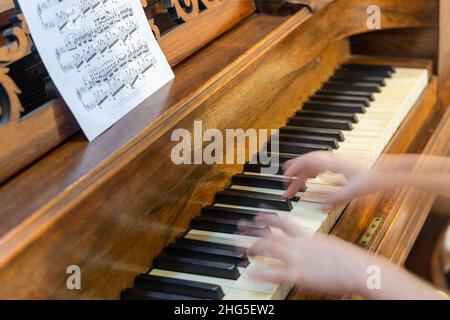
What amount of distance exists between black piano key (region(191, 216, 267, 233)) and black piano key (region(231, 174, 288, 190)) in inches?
6.6

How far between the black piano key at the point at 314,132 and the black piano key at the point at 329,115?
0.30 ft

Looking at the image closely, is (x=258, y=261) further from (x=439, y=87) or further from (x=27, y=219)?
(x=439, y=87)

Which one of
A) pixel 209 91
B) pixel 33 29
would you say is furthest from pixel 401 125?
pixel 33 29

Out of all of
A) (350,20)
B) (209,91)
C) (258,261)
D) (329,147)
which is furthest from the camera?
(350,20)

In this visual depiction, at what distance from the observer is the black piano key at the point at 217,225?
59.6 inches

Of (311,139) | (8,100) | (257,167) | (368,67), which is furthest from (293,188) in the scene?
(368,67)

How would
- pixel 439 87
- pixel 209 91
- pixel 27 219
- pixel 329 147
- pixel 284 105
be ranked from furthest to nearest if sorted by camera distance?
pixel 439 87, pixel 284 105, pixel 329 147, pixel 209 91, pixel 27 219

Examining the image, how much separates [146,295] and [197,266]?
118 millimetres

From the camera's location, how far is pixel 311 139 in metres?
1.87

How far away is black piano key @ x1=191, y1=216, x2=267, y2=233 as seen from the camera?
1513 mm

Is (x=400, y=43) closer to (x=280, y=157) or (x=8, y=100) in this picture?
(x=280, y=157)

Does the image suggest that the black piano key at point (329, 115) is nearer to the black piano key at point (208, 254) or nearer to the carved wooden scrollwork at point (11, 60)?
the black piano key at point (208, 254)
